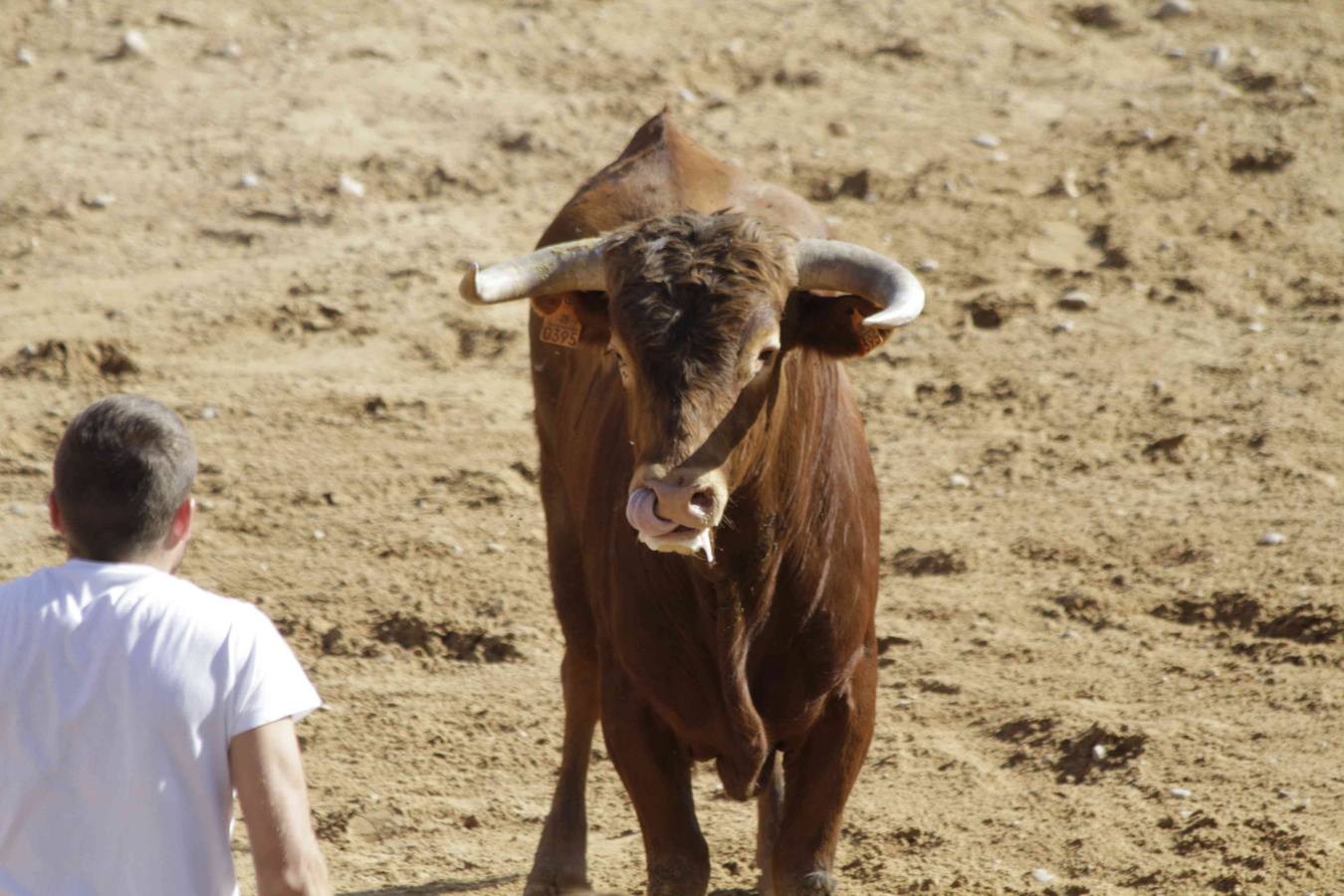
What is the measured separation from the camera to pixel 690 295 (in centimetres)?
439

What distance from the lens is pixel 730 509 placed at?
4699 mm

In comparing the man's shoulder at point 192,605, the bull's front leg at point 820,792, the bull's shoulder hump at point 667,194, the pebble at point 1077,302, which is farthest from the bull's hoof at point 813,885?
the pebble at point 1077,302

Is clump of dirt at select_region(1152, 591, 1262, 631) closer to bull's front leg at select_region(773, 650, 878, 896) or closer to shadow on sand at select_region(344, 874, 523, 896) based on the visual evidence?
bull's front leg at select_region(773, 650, 878, 896)

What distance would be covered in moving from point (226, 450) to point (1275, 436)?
4.95 meters

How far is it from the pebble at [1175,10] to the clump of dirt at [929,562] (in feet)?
22.4

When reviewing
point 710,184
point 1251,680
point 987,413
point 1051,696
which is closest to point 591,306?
point 710,184

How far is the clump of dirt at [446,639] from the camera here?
7.18 meters

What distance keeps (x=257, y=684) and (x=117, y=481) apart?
1.31 ft

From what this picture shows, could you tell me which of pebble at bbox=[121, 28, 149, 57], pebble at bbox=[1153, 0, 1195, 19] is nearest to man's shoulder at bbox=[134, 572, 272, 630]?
pebble at bbox=[121, 28, 149, 57]

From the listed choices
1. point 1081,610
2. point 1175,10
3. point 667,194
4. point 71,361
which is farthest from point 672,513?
point 1175,10

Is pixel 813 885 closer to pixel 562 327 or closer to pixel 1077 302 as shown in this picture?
pixel 562 327

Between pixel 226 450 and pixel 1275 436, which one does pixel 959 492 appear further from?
pixel 226 450

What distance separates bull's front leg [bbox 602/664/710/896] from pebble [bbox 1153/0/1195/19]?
968cm

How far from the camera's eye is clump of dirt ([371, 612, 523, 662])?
7.18 metres
